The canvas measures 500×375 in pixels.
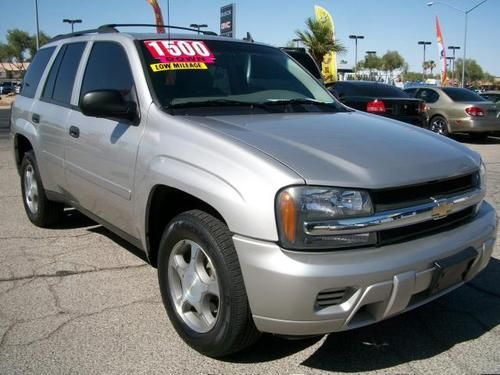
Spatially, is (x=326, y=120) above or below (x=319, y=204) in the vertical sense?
above

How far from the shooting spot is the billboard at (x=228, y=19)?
1609 centimetres

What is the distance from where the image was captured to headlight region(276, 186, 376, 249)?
2.41 m

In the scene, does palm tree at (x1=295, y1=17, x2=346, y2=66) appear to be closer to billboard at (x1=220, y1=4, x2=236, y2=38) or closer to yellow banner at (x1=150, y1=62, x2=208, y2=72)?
billboard at (x1=220, y1=4, x2=236, y2=38)

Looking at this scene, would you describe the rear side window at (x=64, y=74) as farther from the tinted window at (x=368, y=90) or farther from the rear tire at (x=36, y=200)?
the tinted window at (x=368, y=90)

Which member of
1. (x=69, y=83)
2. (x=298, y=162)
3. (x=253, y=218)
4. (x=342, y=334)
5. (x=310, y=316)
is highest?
(x=69, y=83)

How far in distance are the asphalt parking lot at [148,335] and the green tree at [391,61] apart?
322 ft

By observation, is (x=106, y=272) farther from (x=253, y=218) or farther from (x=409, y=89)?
(x=409, y=89)

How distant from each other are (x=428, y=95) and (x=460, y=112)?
4.43 ft

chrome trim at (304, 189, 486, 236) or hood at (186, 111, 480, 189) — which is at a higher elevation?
hood at (186, 111, 480, 189)

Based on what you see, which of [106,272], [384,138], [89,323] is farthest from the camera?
[106,272]

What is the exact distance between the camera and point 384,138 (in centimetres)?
312

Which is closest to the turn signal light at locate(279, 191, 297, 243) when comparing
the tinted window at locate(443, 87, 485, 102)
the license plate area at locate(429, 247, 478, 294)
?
the license plate area at locate(429, 247, 478, 294)

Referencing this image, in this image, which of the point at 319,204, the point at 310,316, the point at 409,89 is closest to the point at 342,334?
the point at 310,316

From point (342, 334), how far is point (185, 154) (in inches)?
56.0
